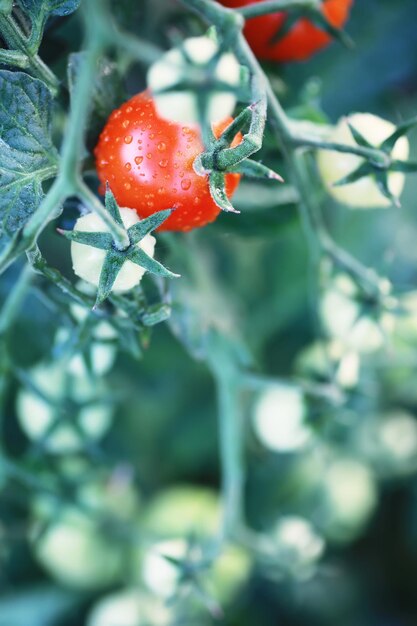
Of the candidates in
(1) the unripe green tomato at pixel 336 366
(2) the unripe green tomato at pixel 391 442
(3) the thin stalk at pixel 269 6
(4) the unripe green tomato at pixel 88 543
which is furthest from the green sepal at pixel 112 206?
(2) the unripe green tomato at pixel 391 442

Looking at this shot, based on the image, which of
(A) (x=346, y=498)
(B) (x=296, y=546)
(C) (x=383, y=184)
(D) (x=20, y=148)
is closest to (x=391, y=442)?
(A) (x=346, y=498)

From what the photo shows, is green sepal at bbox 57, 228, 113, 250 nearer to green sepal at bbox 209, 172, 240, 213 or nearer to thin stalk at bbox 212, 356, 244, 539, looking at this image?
green sepal at bbox 209, 172, 240, 213

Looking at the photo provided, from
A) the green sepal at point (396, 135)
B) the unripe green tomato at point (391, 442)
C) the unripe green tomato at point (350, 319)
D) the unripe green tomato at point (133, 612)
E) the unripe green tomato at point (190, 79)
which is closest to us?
the unripe green tomato at point (190, 79)

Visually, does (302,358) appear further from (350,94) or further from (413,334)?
(350,94)

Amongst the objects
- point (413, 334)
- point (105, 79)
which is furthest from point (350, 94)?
point (105, 79)

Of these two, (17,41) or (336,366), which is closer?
(17,41)

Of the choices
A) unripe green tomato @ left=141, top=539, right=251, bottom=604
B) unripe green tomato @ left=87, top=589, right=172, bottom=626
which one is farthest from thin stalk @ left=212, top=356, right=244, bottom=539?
unripe green tomato @ left=87, top=589, right=172, bottom=626

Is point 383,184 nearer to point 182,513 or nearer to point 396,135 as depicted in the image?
Result: point 396,135

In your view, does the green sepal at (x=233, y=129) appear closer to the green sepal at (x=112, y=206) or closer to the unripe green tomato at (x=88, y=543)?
the green sepal at (x=112, y=206)

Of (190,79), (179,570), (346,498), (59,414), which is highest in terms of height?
(190,79)
